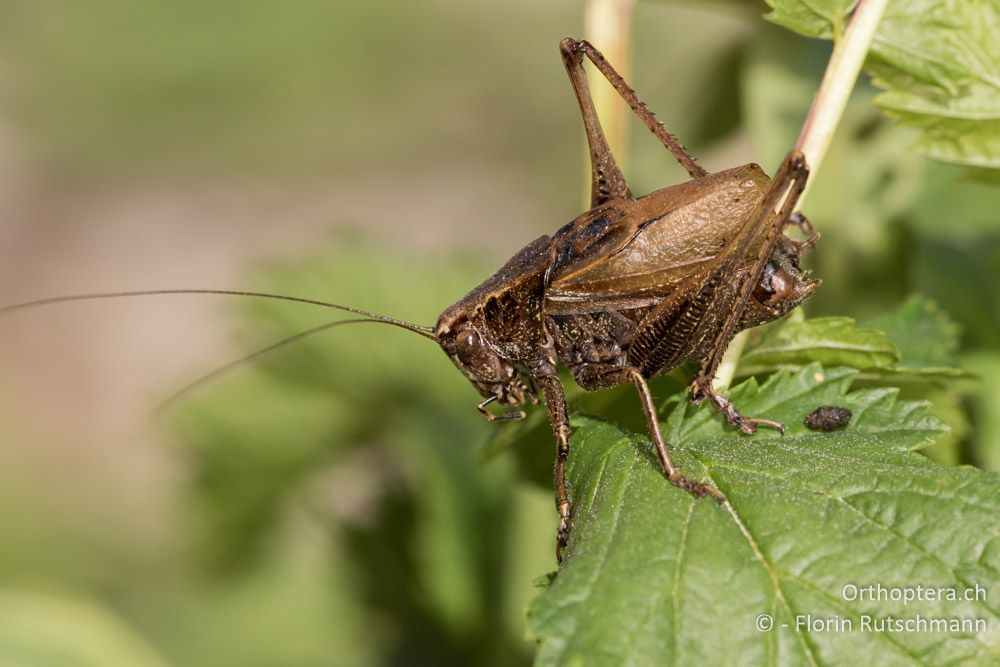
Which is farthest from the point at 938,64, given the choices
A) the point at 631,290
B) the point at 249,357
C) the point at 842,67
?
the point at 249,357

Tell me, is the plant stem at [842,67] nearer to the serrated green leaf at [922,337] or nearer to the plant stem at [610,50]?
the serrated green leaf at [922,337]

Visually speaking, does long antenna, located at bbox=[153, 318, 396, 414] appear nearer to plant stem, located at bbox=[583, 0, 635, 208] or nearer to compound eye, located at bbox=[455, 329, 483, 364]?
compound eye, located at bbox=[455, 329, 483, 364]

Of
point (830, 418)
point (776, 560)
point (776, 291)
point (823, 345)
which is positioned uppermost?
point (776, 291)

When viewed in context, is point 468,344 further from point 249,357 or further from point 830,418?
point 830,418

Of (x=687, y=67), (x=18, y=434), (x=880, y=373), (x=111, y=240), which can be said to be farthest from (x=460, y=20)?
(x=880, y=373)

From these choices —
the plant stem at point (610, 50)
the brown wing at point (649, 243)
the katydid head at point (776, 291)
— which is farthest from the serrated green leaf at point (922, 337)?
the plant stem at point (610, 50)

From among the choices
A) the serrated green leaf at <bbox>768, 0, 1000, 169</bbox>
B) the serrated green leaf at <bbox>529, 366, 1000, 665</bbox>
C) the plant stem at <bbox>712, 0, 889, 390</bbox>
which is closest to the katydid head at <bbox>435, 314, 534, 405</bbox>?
the serrated green leaf at <bbox>529, 366, 1000, 665</bbox>
